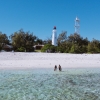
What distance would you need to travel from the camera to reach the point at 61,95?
948 centimetres

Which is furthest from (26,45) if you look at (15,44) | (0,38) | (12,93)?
(12,93)

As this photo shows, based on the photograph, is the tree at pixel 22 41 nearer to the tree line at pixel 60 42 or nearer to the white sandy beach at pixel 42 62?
the tree line at pixel 60 42

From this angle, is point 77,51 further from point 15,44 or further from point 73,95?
point 73,95

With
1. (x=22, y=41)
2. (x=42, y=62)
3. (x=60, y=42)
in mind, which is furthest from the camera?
(x=60, y=42)

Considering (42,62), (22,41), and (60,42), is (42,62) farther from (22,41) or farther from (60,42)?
(60,42)

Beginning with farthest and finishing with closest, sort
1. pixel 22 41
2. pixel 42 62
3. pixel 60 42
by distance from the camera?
pixel 60 42
pixel 22 41
pixel 42 62

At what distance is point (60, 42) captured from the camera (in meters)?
67.1

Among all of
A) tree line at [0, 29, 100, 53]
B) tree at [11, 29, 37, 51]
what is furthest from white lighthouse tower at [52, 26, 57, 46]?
tree at [11, 29, 37, 51]

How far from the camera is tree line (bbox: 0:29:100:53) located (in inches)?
2154

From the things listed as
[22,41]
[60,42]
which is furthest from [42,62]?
[60,42]

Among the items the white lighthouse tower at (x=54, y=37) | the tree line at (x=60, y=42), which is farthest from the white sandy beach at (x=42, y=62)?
A: the white lighthouse tower at (x=54, y=37)

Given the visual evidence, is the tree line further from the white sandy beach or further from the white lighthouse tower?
the white sandy beach

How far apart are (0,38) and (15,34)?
15.6ft

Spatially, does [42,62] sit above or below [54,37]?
below
